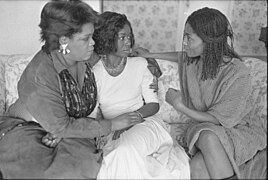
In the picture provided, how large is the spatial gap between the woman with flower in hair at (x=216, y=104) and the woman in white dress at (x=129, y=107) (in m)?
0.10

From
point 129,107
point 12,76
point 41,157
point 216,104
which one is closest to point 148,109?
point 129,107

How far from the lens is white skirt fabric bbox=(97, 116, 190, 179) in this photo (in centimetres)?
138

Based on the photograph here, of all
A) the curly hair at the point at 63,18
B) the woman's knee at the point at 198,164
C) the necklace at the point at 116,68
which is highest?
the curly hair at the point at 63,18

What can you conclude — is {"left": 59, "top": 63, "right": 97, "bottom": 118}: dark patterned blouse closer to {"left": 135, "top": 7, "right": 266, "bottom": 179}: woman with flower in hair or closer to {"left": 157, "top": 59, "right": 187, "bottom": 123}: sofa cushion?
{"left": 135, "top": 7, "right": 266, "bottom": 179}: woman with flower in hair

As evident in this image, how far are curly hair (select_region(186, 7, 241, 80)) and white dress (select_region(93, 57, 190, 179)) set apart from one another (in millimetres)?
276

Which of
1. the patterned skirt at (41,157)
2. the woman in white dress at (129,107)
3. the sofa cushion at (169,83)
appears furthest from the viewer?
the sofa cushion at (169,83)

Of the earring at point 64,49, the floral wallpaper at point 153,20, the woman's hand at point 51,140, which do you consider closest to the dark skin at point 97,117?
the woman's hand at point 51,140

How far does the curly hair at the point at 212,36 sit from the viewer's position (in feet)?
5.17

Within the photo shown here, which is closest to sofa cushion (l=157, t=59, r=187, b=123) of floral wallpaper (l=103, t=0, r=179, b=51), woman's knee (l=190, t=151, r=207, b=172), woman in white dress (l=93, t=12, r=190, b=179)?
woman in white dress (l=93, t=12, r=190, b=179)

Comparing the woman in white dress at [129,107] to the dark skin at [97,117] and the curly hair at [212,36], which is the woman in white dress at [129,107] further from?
the curly hair at [212,36]

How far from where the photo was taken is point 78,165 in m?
1.34

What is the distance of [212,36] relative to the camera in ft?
5.19

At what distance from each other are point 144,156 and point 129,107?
31 centimetres

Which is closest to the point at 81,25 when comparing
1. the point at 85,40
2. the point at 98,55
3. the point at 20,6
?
the point at 85,40
